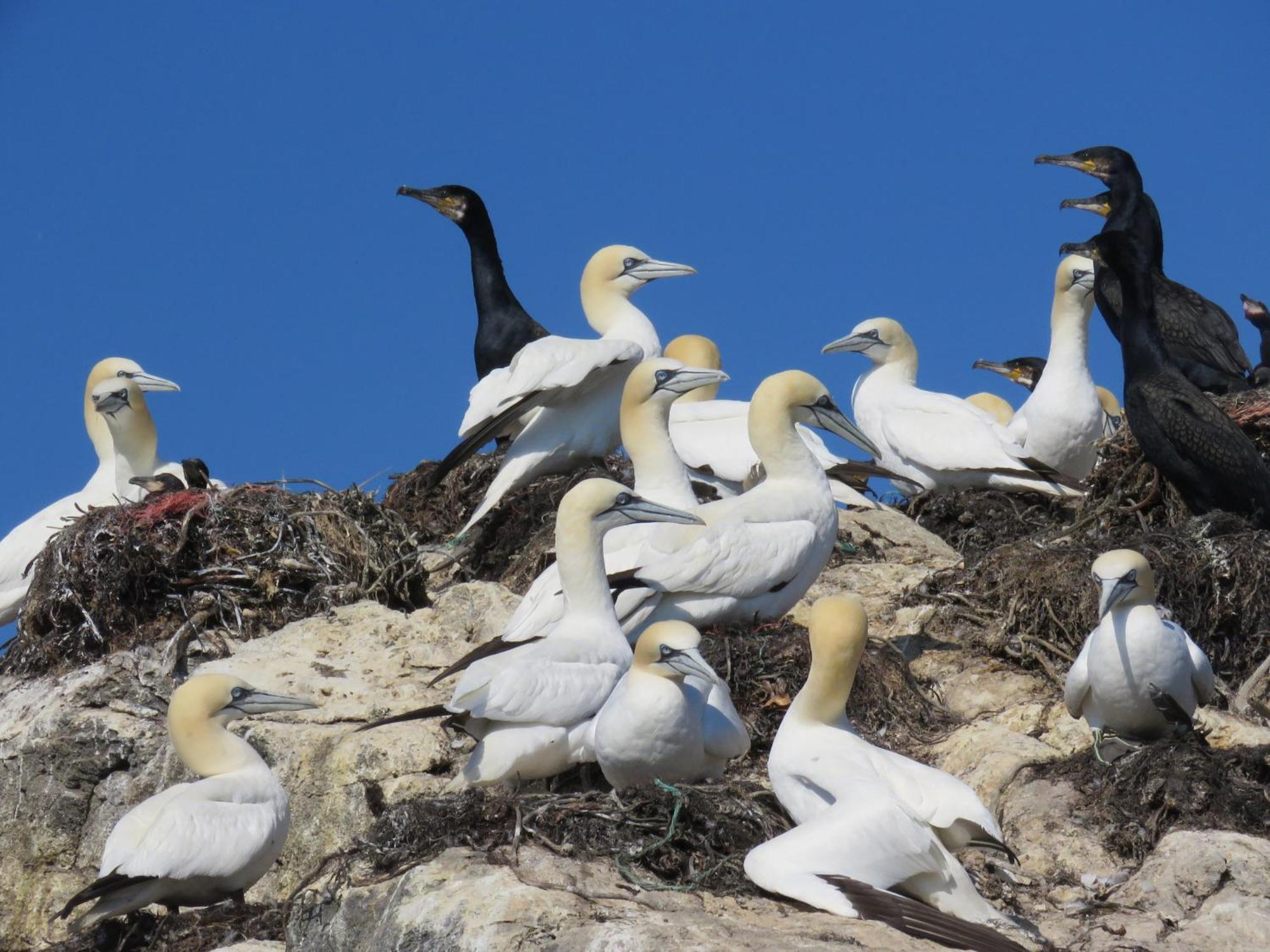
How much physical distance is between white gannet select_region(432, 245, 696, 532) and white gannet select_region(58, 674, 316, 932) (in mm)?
3879

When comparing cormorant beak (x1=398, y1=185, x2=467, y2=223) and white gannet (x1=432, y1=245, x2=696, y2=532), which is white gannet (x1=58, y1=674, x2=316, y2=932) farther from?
cormorant beak (x1=398, y1=185, x2=467, y2=223)

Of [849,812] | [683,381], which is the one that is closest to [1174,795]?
[849,812]

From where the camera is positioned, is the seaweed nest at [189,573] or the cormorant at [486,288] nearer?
the seaweed nest at [189,573]

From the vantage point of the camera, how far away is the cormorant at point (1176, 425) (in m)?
10.2

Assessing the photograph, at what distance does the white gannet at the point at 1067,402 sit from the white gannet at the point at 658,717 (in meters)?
6.14

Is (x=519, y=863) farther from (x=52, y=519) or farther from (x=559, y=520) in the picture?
(x=52, y=519)

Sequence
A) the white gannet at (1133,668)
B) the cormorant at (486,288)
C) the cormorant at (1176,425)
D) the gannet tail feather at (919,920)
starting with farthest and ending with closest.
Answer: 1. the cormorant at (486,288)
2. the cormorant at (1176,425)
3. the white gannet at (1133,668)
4. the gannet tail feather at (919,920)

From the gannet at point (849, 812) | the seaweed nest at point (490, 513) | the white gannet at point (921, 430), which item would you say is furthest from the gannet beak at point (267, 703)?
the white gannet at point (921, 430)

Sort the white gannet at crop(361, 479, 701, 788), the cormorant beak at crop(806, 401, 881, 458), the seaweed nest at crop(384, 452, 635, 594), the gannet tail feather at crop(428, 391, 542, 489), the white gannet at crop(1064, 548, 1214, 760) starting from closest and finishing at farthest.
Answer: the white gannet at crop(361, 479, 701, 788) → the white gannet at crop(1064, 548, 1214, 760) → the cormorant beak at crop(806, 401, 881, 458) → the seaweed nest at crop(384, 452, 635, 594) → the gannet tail feather at crop(428, 391, 542, 489)

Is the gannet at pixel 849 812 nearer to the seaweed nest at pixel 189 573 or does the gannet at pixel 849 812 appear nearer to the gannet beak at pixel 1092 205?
the seaweed nest at pixel 189 573

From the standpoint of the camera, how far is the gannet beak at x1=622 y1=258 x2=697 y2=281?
13422 mm

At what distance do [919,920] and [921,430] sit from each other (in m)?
7.59

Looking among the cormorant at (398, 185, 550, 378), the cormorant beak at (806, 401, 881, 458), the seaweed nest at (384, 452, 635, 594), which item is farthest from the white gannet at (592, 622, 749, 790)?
the cormorant at (398, 185, 550, 378)

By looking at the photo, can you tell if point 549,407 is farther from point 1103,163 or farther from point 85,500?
point 1103,163
